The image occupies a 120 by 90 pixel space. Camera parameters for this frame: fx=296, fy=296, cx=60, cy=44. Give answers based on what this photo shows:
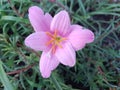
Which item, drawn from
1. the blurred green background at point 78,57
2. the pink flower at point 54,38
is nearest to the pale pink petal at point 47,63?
the pink flower at point 54,38

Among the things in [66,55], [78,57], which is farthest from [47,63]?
[78,57]

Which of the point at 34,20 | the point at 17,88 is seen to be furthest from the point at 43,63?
the point at 17,88

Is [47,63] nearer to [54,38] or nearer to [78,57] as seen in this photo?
[54,38]

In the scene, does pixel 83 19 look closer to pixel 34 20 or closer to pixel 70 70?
pixel 70 70

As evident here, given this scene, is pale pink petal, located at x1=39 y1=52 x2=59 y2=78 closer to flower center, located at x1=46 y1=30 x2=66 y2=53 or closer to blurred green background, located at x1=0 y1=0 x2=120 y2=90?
flower center, located at x1=46 y1=30 x2=66 y2=53

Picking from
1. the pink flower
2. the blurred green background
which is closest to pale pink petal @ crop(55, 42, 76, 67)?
the pink flower
